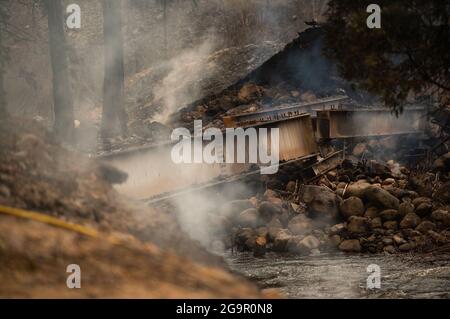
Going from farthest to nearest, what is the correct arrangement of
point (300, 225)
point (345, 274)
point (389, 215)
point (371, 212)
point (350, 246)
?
point (371, 212) → point (300, 225) → point (389, 215) → point (350, 246) → point (345, 274)

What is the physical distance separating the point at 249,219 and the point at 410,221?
3062 mm

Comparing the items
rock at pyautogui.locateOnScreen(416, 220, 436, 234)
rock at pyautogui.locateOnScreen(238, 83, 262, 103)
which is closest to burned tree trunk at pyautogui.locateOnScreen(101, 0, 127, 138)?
rock at pyautogui.locateOnScreen(238, 83, 262, 103)

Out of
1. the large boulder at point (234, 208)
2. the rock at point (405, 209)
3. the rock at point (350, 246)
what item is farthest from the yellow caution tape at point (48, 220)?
the rock at point (405, 209)

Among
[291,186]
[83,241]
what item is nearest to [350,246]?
[291,186]

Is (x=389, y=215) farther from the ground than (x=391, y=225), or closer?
farther from the ground

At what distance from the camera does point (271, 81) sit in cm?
2152

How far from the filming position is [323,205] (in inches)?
435

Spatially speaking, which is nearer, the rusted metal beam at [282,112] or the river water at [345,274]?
the river water at [345,274]

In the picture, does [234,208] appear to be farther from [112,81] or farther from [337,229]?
[112,81]

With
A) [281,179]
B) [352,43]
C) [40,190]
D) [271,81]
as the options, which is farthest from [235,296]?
[271,81]

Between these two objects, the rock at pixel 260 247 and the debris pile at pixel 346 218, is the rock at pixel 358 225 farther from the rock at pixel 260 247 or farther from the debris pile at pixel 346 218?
the rock at pixel 260 247

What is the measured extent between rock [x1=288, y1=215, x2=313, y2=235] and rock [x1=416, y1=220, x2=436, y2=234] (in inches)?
78.7

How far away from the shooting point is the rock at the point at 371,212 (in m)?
10.8

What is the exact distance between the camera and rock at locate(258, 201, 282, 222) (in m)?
11.1
